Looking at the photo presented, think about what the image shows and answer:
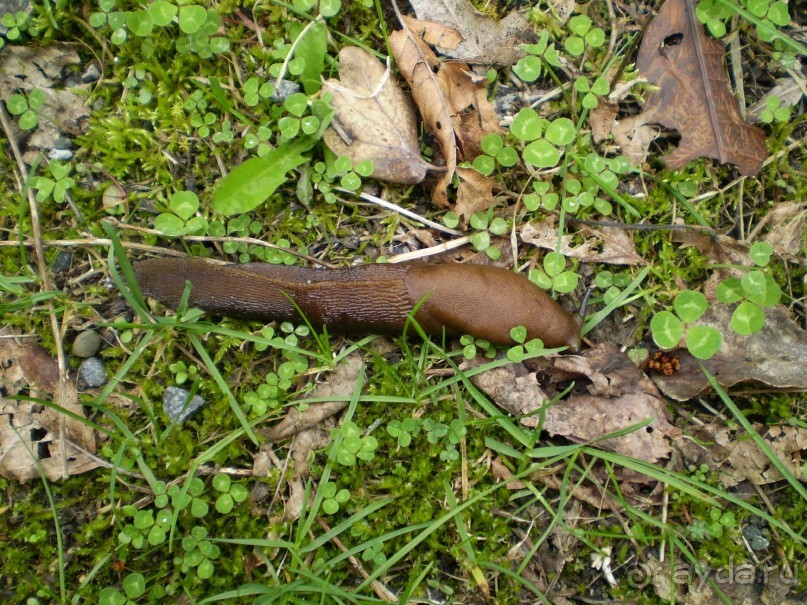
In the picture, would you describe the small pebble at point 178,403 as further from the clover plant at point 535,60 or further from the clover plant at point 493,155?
the clover plant at point 535,60

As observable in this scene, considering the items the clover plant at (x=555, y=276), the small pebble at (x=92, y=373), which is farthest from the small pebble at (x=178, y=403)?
the clover plant at (x=555, y=276)

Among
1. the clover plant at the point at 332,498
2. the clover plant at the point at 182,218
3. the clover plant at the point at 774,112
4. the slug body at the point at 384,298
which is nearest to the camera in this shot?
the clover plant at the point at 332,498

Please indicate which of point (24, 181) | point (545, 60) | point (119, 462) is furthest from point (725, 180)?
point (24, 181)

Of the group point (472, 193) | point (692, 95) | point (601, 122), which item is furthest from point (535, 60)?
point (692, 95)

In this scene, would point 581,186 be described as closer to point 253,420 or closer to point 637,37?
point 637,37

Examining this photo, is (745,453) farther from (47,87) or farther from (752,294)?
(47,87)
